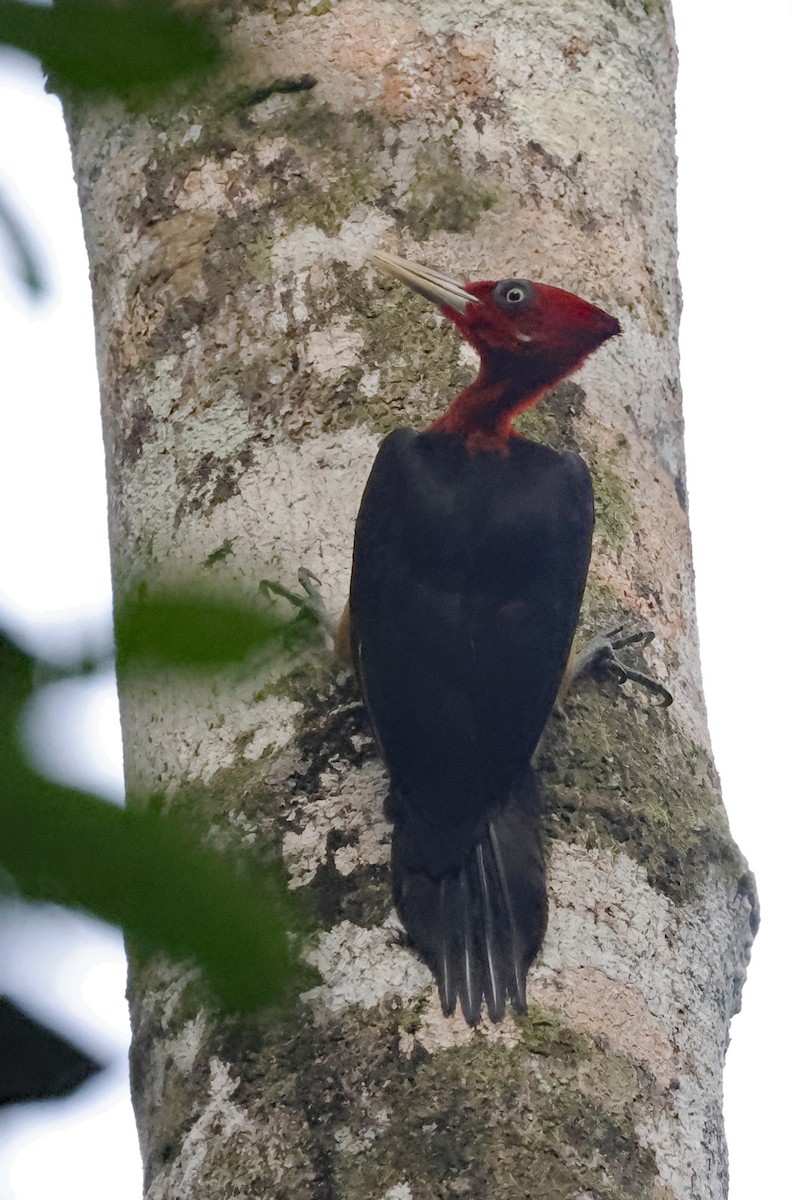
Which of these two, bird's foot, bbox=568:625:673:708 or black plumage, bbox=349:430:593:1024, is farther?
bird's foot, bbox=568:625:673:708

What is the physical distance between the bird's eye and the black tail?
895 millimetres

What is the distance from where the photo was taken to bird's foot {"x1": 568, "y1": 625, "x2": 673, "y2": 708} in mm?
2574

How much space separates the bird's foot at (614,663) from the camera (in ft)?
8.45

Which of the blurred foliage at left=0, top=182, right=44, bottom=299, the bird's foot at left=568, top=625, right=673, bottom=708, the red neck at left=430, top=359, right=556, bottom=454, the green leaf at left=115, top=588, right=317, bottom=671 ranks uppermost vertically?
the red neck at left=430, top=359, right=556, bottom=454

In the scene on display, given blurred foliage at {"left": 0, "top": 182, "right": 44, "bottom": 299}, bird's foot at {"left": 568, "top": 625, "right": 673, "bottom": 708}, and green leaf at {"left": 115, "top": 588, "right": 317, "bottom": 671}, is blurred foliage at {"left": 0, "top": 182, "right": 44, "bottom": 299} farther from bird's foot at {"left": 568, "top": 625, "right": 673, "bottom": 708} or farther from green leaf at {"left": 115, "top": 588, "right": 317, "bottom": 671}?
bird's foot at {"left": 568, "top": 625, "right": 673, "bottom": 708}

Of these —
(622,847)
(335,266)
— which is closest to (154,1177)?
(622,847)

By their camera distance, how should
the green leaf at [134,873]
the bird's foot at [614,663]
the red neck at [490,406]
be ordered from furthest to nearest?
the red neck at [490,406], the bird's foot at [614,663], the green leaf at [134,873]

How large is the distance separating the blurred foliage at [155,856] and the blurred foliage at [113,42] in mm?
260

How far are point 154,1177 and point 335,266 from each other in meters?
1.56

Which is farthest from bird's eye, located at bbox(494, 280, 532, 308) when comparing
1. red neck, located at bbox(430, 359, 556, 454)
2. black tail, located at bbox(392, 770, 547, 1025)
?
black tail, located at bbox(392, 770, 547, 1025)

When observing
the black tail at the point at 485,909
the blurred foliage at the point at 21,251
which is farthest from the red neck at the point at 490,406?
the blurred foliage at the point at 21,251

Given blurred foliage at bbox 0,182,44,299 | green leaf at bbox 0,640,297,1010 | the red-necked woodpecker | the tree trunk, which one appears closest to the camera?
green leaf at bbox 0,640,297,1010

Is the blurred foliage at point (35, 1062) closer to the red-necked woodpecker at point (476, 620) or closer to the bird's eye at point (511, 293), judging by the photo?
the red-necked woodpecker at point (476, 620)

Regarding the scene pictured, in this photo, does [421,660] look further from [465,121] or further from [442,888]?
[465,121]
